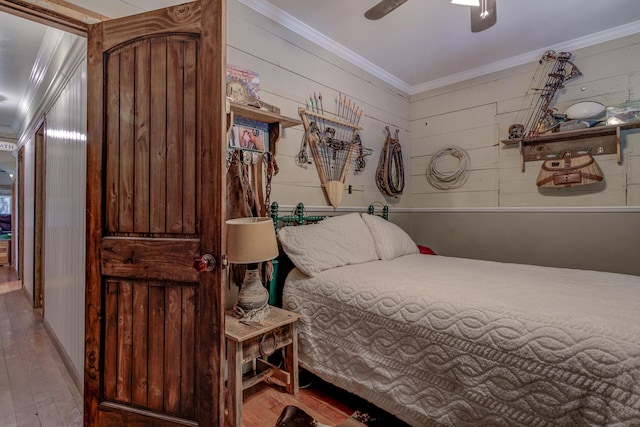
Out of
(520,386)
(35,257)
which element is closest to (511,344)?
(520,386)

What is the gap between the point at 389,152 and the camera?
3.31 metres

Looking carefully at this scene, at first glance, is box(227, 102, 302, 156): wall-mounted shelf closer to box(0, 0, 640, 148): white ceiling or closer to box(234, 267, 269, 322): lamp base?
box(0, 0, 640, 148): white ceiling

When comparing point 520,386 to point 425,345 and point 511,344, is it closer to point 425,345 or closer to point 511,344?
point 511,344

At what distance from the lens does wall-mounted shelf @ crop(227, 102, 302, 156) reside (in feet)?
6.14

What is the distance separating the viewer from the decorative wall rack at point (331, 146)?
256 centimetres

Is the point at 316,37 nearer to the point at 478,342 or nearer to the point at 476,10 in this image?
the point at 476,10

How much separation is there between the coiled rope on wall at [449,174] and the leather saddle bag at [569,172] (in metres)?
0.68

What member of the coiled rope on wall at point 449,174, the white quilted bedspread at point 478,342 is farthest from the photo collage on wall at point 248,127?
the coiled rope on wall at point 449,174

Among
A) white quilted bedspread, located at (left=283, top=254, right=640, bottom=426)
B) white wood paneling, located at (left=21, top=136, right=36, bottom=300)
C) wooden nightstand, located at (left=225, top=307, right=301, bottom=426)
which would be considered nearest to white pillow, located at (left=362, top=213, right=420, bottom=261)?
white quilted bedspread, located at (left=283, top=254, right=640, bottom=426)

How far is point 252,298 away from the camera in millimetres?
1758

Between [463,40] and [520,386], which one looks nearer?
[520,386]

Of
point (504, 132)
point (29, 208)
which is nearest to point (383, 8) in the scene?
point (504, 132)

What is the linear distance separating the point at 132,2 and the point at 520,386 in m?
2.58

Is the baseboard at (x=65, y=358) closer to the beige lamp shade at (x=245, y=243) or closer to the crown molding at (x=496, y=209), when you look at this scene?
the beige lamp shade at (x=245, y=243)
